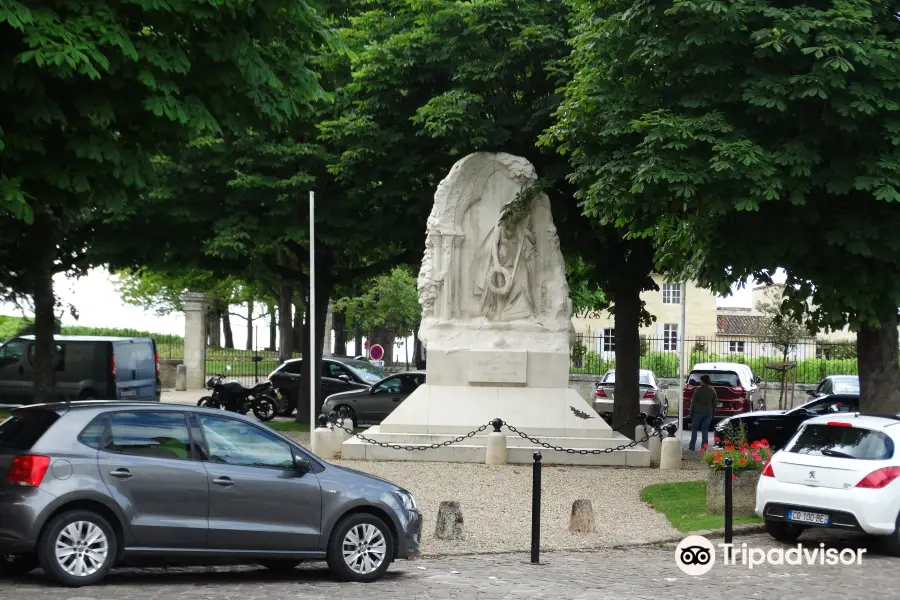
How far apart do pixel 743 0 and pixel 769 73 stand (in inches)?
40.3

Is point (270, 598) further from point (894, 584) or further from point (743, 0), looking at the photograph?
point (743, 0)

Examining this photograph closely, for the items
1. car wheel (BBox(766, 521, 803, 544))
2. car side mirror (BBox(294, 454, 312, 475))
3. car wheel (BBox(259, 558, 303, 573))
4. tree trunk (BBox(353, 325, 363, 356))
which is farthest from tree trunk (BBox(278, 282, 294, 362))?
car side mirror (BBox(294, 454, 312, 475))

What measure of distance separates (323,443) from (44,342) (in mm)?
6172

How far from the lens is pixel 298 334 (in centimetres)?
7094

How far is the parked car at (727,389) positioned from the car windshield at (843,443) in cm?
2210

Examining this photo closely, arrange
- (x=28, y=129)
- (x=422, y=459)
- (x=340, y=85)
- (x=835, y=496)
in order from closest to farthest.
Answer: (x=28, y=129) < (x=835, y=496) < (x=422, y=459) < (x=340, y=85)

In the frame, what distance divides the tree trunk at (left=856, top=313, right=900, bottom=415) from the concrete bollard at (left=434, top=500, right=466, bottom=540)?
744 centimetres

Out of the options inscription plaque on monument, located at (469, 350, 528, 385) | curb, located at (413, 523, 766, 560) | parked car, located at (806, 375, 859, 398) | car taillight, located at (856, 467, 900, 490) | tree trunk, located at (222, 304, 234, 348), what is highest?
tree trunk, located at (222, 304, 234, 348)

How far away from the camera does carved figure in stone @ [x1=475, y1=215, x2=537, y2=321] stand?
24.2 m

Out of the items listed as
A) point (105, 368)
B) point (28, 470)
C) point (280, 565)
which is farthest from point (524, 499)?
point (105, 368)

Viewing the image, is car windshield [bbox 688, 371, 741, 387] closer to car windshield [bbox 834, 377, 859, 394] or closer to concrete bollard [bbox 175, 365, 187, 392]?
car windshield [bbox 834, 377, 859, 394]

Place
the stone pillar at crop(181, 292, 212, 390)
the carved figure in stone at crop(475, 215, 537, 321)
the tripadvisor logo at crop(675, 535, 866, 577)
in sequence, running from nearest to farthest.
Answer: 1. the tripadvisor logo at crop(675, 535, 866, 577)
2. the carved figure in stone at crop(475, 215, 537, 321)
3. the stone pillar at crop(181, 292, 212, 390)

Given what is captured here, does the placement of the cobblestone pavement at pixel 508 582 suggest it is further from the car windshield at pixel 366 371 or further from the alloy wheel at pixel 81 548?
the car windshield at pixel 366 371

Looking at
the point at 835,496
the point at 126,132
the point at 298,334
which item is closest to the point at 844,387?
the point at 835,496
